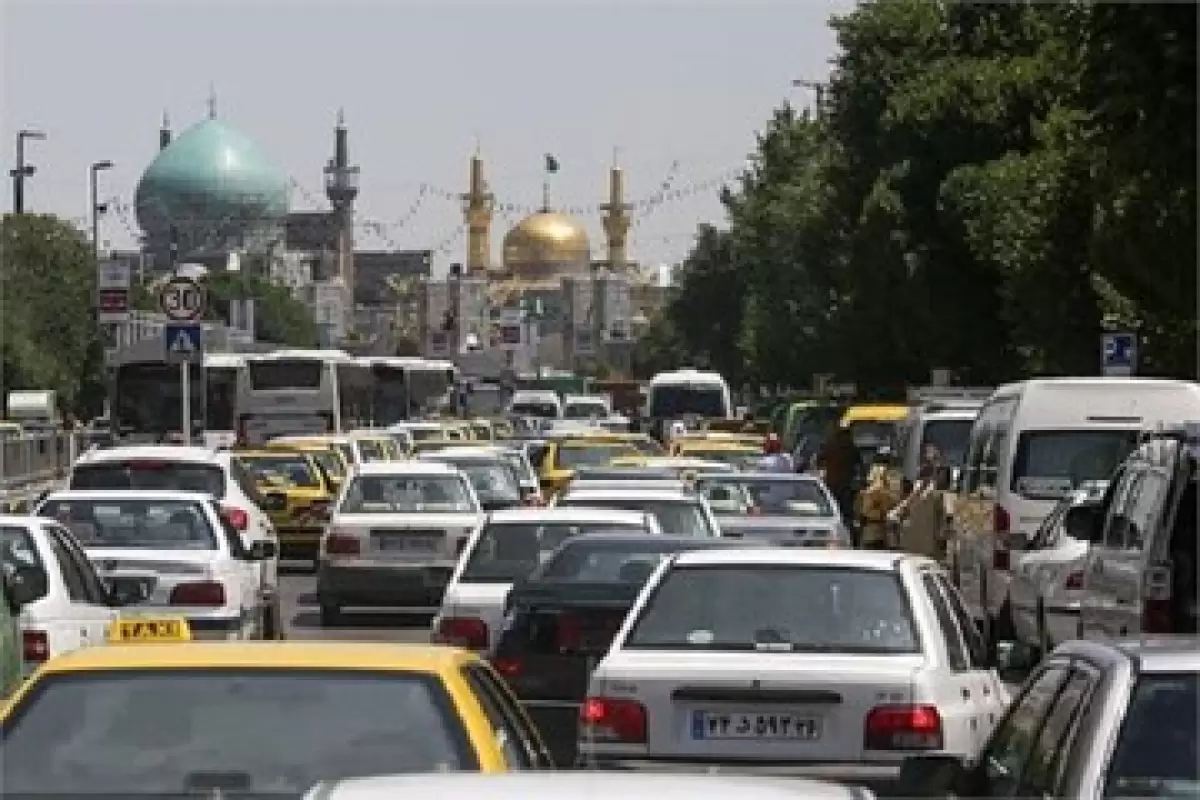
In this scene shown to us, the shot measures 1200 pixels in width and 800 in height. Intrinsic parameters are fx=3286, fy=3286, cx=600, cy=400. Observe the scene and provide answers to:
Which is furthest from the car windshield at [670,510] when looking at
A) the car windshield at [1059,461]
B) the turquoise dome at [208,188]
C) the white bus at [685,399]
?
the turquoise dome at [208,188]

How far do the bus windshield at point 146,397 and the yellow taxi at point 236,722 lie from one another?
52.8 m

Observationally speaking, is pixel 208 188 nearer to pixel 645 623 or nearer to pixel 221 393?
pixel 221 393

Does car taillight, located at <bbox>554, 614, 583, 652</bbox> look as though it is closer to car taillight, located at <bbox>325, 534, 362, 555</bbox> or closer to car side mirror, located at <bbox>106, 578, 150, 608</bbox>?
car side mirror, located at <bbox>106, 578, 150, 608</bbox>

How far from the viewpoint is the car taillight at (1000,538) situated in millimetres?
25828

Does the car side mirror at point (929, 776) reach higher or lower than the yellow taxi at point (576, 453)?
higher

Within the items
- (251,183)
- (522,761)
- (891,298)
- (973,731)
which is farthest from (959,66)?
(251,183)

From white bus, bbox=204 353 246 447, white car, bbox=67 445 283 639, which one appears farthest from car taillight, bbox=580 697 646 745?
white bus, bbox=204 353 246 447

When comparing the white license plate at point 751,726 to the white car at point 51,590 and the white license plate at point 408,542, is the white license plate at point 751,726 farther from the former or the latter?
the white license plate at point 408,542

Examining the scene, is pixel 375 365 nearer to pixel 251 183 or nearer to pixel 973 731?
pixel 973 731

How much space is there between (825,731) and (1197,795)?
474 cm

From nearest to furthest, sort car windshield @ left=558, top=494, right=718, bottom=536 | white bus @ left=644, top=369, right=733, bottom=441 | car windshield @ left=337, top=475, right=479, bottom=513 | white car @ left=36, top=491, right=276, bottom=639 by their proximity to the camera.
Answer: white car @ left=36, top=491, right=276, bottom=639, car windshield @ left=558, top=494, right=718, bottom=536, car windshield @ left=337, top=475, right=479, bottom=513, white bus @ left=644, top=369, right=733, bottom=441

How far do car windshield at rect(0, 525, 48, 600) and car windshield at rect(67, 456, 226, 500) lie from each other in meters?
10.4

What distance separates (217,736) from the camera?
951cm

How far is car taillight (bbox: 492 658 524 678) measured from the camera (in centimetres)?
1749
